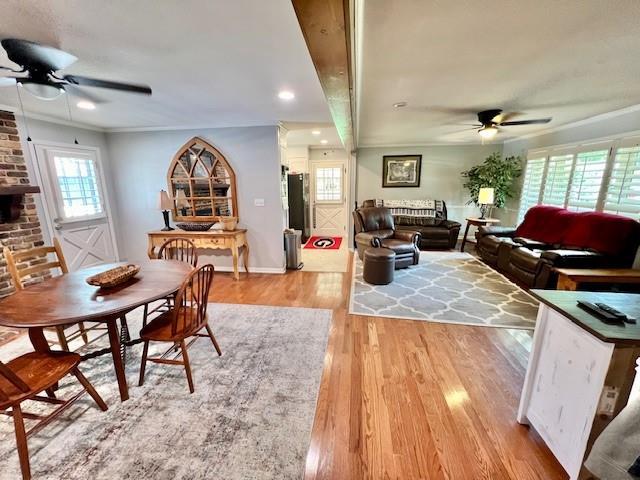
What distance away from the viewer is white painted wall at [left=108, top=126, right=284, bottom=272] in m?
3.88

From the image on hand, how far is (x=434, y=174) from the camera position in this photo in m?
6.19

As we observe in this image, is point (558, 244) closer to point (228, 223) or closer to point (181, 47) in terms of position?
point (228, 223)

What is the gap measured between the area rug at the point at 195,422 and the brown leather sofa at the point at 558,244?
305 cm

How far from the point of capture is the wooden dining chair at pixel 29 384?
1.24 meters

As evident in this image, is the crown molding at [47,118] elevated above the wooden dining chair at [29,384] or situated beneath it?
elevated above

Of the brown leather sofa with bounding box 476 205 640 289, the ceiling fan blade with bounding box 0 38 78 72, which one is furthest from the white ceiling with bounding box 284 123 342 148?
the brown leather sofa with bounding box 476 205 640 289

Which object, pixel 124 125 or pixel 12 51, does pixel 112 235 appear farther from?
pixel 12 51

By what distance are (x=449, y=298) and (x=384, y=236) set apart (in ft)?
5.69

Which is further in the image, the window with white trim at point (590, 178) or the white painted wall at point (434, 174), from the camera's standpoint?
the white painted wall at point (434, 174)

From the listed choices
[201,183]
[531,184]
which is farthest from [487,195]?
[201,183]

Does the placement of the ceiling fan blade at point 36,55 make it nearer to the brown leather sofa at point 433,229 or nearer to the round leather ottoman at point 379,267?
the round leather ottoman at point 379,267

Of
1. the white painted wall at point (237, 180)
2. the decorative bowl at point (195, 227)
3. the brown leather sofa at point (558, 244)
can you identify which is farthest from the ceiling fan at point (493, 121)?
the decorative bowl at point (195, 227)

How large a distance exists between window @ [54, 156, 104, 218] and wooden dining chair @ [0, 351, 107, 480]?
120 inches

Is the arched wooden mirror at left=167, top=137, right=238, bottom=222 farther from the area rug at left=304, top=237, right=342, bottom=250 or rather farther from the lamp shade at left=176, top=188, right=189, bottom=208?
the area rug at left=304, top=237, right=342, bottom=250
